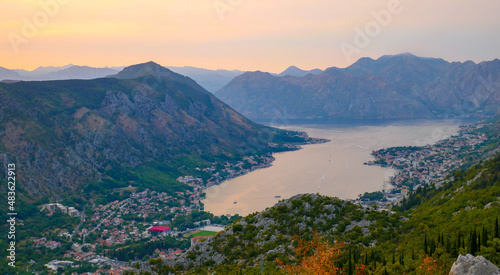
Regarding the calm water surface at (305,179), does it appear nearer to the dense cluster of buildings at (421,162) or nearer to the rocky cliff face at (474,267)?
the dense cluster of buildings at (421,162)

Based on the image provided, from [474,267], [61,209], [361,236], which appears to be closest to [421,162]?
[361,236]

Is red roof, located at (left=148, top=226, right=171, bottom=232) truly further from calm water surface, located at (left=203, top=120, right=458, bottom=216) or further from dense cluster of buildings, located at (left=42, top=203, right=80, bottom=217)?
dense cluster of buildings, located at (left=42, top=203, right=80, bottom=217)

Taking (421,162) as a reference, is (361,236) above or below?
above

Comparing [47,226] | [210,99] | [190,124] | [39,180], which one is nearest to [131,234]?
[47,226]

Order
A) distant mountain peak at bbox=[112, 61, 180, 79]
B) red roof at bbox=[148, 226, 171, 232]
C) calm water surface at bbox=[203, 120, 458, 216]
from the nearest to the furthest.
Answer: red roof at bbox=[148, 226, 171, 232], calm water surface at bbox=[203, 120, 458, 216], distant mountain peak at bbox=[112, 61, 180, 79]

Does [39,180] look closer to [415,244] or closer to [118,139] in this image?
[118,139]

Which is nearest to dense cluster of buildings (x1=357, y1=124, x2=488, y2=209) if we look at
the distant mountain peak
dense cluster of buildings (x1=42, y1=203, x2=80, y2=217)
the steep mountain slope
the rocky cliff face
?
the steep mountain slope

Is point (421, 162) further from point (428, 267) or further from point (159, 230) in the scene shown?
point (428, 267)
